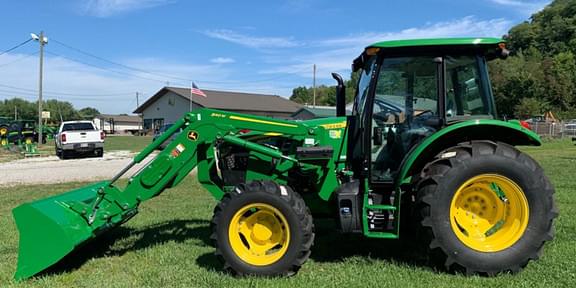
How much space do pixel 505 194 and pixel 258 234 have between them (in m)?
2.39

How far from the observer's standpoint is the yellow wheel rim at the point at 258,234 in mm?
4535

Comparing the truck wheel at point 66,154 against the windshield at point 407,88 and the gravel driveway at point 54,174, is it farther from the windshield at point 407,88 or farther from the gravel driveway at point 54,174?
the windshield at point 407,88

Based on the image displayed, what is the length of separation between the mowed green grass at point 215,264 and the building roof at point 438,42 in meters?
2.15

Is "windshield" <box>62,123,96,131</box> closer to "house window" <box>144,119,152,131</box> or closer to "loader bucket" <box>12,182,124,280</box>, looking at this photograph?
"loader bucket" <box>12,182,124,280</box>

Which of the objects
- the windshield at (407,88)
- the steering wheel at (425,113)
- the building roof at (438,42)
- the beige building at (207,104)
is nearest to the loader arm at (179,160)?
the windshield at (407,88)

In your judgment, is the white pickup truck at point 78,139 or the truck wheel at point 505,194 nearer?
the truck wheel at point 505,194

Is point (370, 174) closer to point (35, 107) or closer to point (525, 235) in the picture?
point (525, 235)

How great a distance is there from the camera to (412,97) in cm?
487

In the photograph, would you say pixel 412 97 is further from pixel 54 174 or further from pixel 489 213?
pixel 54 174

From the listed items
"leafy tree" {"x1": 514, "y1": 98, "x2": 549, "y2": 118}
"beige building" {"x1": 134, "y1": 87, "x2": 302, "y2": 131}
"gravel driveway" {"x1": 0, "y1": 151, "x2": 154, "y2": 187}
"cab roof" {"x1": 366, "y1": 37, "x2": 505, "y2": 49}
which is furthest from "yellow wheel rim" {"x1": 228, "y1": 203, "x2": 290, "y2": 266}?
"leafy tree" {"x1": 514, "y1": 98, "x2": 549, "y2": 118}

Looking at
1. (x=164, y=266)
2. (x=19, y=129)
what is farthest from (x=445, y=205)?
(x=19, y=129)

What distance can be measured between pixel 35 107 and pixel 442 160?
135 metres

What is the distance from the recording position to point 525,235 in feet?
14.3

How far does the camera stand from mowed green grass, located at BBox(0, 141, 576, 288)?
4.26 meters
